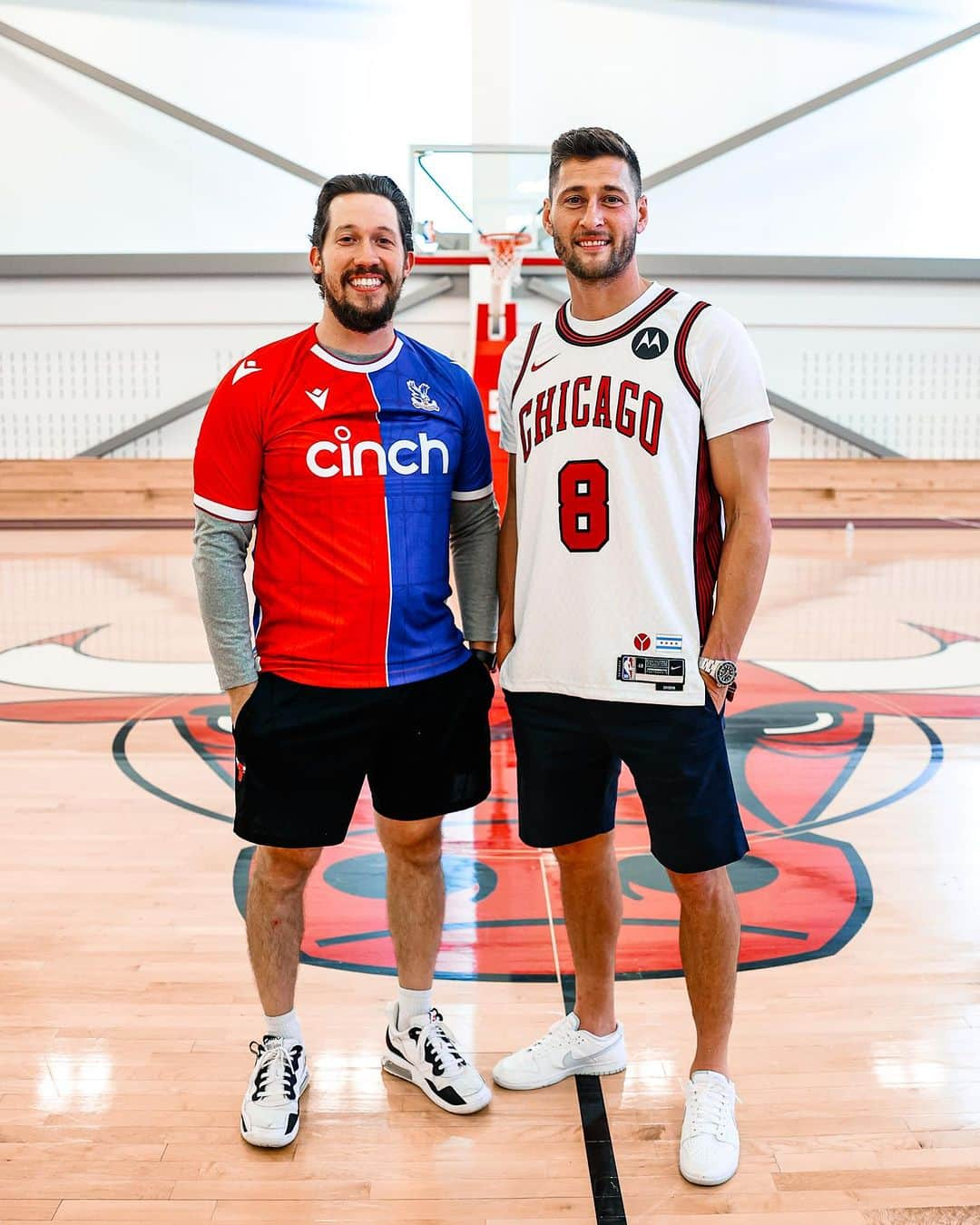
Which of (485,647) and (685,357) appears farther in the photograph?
(485,647)

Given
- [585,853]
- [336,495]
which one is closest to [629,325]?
[336,495]

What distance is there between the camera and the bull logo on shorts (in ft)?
8.54

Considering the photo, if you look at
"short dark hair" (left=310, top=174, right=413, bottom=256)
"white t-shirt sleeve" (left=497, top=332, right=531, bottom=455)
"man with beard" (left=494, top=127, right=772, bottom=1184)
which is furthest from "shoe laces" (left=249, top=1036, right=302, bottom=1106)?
"short dark hair" (left=310, top=174, right=413, bottom=256)

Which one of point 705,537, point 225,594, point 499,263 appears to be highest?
point 499,263

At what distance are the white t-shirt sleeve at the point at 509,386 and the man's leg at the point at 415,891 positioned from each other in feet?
2.26

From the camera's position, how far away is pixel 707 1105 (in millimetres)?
1875

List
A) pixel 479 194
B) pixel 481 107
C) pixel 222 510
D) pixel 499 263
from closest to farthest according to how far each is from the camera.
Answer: pixel 222 510 < pixel 499 263 < pixel 479 194 < pixel 481 107

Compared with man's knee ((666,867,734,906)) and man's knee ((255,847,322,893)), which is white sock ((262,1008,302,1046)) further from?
man's knee ((666,867,734,906))

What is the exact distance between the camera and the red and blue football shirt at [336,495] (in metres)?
1.87

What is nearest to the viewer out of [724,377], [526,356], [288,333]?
[724,377]

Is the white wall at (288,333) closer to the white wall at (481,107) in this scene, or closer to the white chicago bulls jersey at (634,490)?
the white wall at (481,107)

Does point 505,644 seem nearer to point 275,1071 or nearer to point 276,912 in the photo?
point 276,912

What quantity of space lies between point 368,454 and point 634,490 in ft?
1.46

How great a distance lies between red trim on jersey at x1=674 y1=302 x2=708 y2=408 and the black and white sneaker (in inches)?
47.6
